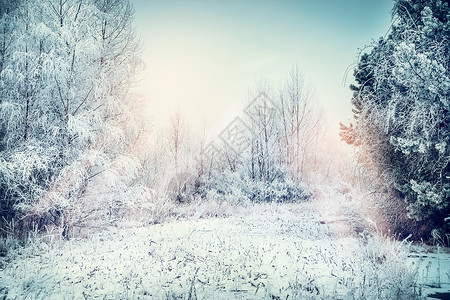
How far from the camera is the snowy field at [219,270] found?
3902mm

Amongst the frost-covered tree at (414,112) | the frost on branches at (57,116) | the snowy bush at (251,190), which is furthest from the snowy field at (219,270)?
the snowy bush at (251,190)

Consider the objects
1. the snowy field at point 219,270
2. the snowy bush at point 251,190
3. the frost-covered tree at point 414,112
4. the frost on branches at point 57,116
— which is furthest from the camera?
the snowy bush at point 251,190

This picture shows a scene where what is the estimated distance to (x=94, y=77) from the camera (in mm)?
8180

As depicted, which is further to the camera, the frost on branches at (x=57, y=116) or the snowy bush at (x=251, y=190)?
the snowy bush at (x=251, y=190)

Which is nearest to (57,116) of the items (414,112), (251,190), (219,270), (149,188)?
(149,188)

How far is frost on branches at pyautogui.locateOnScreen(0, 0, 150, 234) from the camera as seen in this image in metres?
6.95

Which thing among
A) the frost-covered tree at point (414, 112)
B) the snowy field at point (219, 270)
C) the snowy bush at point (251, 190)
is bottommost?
the snowy field at point (219, 270)

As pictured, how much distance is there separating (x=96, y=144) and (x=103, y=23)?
4273 mm

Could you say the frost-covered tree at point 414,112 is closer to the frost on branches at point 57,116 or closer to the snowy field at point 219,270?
the snowy field at point 219,270

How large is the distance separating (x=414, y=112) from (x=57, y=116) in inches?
368

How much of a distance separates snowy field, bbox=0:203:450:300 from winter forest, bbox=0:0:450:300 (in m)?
0.04

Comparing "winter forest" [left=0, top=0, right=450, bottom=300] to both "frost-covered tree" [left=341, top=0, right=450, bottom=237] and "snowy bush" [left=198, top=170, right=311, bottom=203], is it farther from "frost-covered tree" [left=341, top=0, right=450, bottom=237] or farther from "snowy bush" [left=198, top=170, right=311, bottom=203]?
"snowy bush" [left=198, top=170, right=311, bottom=203]

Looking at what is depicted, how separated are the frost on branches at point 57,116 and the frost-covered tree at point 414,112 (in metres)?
7.21

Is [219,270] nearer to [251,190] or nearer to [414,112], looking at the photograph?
[414,112]
